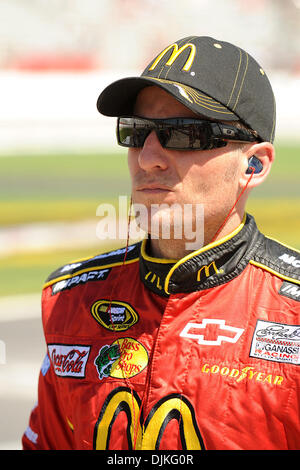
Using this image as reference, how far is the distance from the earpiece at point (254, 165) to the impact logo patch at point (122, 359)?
1.78ft

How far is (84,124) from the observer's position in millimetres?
18125

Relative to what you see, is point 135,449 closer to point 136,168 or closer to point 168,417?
point 168,417

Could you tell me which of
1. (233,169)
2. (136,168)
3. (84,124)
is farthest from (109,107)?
(84,124)

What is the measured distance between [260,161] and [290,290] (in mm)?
366

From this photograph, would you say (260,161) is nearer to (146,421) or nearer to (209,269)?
(209,269)

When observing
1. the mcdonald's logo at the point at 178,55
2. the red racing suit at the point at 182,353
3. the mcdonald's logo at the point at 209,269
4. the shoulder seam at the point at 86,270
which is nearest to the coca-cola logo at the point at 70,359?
the red racing suit at the point at 182,353

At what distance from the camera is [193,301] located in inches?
76.8

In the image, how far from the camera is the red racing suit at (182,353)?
1.79m

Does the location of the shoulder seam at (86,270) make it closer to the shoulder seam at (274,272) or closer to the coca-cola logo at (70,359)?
the coca-cola logo at (70,359)

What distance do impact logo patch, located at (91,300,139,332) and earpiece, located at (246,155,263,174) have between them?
19.0 inches

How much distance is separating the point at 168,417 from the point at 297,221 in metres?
9.66

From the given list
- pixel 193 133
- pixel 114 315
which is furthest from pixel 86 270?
pixel 193 133
